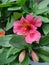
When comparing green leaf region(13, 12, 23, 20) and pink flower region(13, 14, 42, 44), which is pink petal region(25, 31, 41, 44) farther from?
green leaf region(13, 12, 23, 20)

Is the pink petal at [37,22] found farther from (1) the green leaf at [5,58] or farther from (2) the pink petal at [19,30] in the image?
(1) the green leaf at [5,58]

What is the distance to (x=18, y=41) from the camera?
0.87m

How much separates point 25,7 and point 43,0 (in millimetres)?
→ 138

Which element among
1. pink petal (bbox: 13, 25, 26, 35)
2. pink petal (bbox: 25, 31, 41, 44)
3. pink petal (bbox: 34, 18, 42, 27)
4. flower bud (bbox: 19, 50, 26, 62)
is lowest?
flower bud (bbox: 19, 50, 26, 62)

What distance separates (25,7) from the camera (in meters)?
0.97

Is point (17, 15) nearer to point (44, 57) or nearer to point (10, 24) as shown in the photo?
point (10, 24)

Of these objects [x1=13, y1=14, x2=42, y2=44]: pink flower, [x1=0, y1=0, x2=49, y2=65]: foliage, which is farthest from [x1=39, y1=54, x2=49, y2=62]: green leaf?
[x1=13, y1=14, x2=42, y2=44]: pink flower

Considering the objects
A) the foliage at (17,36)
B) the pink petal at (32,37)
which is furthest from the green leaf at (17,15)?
the pink petal at (32,37)

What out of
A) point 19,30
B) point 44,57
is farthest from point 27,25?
point 44,57

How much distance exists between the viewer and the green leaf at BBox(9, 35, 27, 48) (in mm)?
852

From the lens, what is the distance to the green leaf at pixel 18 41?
85 centimetres

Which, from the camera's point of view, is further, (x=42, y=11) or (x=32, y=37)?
(x=42, y=11)

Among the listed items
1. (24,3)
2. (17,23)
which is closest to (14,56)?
(17,23)

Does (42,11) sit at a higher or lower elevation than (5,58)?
higher
